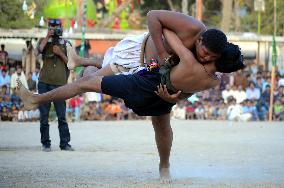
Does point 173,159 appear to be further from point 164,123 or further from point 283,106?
point 283,106

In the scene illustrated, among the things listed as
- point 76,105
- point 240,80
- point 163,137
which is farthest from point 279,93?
point 163,137

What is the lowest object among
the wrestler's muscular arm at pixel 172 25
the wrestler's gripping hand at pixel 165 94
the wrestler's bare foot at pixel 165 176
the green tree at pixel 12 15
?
the wrestler's bare foot at pixel 165 176

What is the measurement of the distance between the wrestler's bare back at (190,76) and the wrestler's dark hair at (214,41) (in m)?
0.24

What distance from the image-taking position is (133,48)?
29.4 ft

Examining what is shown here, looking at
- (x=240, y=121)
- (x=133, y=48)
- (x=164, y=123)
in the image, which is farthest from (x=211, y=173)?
(x=240, y=121)

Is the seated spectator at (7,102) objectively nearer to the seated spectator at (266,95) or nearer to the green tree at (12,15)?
the green tree at (12,15)

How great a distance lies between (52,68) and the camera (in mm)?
12859

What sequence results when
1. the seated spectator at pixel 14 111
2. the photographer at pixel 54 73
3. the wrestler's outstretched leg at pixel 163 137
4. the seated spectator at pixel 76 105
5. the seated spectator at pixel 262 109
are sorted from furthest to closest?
the seated spectator at pixel 262 109 < the seated spectator at pixel 76 105 < the seated spectator at pixel 14 111 < the photographer at pixel 54 73 < the wrestler's outstretched leg at pixel 163 137

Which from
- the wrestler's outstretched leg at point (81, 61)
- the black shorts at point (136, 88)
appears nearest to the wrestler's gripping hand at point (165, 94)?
the black shorts at point (136, 88)

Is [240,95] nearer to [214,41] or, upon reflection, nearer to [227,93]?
[227,93]

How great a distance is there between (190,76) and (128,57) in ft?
3.24

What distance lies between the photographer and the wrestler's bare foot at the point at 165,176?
29.5 ft

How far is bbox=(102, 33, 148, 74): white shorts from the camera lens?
8930 millimetres

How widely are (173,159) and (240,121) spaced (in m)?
12.7
